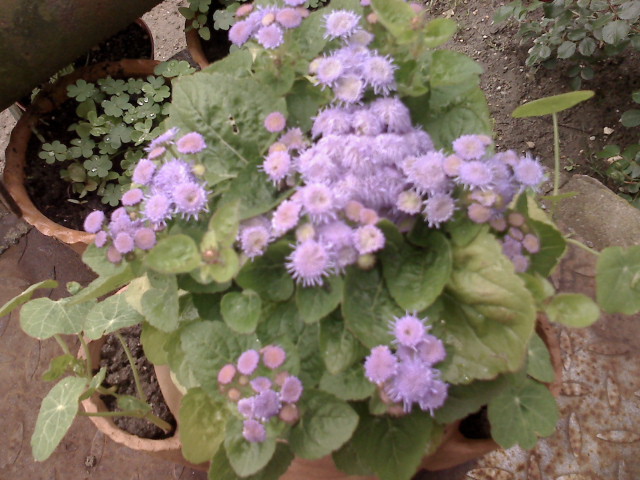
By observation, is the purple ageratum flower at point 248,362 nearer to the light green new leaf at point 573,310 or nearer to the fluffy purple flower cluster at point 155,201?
the fluffy purple flower cluster at point 155,201

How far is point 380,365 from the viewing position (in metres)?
0.71

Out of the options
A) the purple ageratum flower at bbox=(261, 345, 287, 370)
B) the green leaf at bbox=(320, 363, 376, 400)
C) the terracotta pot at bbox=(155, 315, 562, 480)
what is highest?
the purple ageratum flower at bbox=(261, 345, 287, 370)

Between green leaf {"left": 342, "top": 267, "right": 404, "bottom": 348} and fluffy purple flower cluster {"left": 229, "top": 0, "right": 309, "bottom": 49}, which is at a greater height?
fluffy purple flower cluster {"left": 229, "top": 0, "right": 309, "bottom": 49}

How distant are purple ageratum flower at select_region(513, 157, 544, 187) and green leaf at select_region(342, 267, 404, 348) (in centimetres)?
22

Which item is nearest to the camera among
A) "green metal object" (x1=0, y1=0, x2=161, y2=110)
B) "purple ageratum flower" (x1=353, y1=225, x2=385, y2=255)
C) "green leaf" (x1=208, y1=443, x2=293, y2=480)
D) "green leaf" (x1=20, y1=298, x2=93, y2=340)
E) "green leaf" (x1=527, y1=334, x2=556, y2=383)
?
"purple ageratum flower" (x1=353, y1=225, x2=385, y2=255)

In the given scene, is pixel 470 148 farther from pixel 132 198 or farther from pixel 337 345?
pixel 132 198

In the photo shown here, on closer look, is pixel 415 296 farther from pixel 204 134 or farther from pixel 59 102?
pixel 59 102

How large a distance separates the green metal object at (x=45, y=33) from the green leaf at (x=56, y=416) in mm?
951

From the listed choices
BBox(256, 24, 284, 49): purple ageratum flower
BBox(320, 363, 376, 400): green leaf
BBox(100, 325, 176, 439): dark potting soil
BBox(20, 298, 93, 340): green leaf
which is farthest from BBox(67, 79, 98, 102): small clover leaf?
BBox(320, 363, 376, 400): green leaf

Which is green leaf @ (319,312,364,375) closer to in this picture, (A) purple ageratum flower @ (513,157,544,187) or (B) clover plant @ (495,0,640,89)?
(A) purple ageratum flower @ (513,157,544,187)

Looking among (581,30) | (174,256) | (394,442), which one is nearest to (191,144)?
(174,256)

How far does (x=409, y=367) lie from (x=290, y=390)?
0.48ft

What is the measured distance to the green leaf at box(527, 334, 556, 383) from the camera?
2.95 ft

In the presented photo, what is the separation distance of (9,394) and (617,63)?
2.15 m
